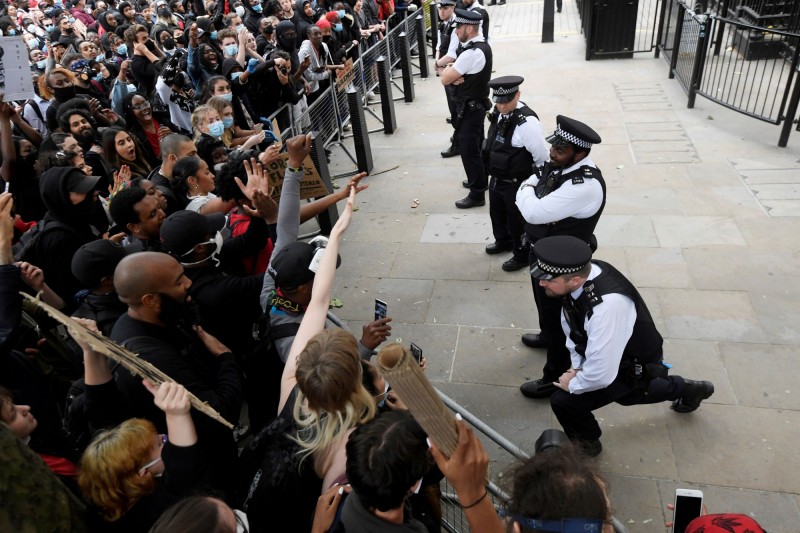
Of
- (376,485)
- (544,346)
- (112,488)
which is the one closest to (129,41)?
(544,346)

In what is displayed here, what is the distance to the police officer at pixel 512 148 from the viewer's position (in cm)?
502

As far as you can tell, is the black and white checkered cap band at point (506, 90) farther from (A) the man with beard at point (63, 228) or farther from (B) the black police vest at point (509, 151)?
(A) the man with beard at point (63, 228)

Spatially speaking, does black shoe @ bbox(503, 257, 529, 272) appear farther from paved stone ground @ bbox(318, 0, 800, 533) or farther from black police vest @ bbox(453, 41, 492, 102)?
black police vest @ bbox(453, 41, 492, 102)

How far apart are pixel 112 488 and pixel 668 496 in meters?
3.09

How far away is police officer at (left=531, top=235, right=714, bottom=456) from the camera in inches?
122

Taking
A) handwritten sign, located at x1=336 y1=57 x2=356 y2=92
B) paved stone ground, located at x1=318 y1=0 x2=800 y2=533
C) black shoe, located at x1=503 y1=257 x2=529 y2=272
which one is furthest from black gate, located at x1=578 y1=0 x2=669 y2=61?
black shoe, located at x1=503 y1=257 x2=529 y2=272

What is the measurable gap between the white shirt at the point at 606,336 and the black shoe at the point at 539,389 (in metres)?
1.01

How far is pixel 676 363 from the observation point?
14.3ft

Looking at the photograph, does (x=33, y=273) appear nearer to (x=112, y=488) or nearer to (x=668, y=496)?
(x=112, y=488)

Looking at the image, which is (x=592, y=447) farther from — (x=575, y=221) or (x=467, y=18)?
(x=467, y=18)

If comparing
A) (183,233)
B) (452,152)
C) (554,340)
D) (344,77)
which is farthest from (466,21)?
(183,233)

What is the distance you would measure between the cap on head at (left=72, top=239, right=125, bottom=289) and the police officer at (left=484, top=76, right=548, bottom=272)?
10.5 ft

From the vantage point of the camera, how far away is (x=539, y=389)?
4.23 meters

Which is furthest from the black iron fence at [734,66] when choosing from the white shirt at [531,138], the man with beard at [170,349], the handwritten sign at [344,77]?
the man with beard at [170,349]
